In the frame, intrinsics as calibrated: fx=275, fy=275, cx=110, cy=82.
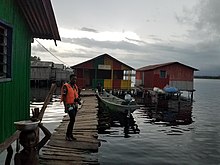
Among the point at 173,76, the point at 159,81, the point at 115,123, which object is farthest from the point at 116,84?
the point at 115,123

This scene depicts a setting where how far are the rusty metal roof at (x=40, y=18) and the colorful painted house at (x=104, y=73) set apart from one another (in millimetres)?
29880

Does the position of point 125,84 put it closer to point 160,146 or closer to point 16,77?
point 160,146

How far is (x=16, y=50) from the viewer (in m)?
7.92

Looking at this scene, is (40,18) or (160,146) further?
(160,146)

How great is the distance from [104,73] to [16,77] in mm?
34979

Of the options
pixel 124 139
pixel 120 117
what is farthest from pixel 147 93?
pixel 124 139

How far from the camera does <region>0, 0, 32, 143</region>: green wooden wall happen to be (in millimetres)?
6887

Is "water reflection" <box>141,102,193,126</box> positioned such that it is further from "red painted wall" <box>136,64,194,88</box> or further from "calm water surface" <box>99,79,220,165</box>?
"red painted wall" <box>136,64,194,88</box>


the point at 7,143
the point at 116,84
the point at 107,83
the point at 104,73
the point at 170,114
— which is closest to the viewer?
the point at 7,143

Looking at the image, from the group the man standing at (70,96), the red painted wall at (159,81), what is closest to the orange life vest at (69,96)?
the man standing at (70,96)

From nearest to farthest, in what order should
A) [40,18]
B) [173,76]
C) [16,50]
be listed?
[16,50] < [40,18] < [173,76]

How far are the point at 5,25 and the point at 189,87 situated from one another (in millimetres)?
40303

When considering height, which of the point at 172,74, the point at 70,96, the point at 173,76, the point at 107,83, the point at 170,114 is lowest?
the point at 170,114

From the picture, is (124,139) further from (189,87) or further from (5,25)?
(189,87)
